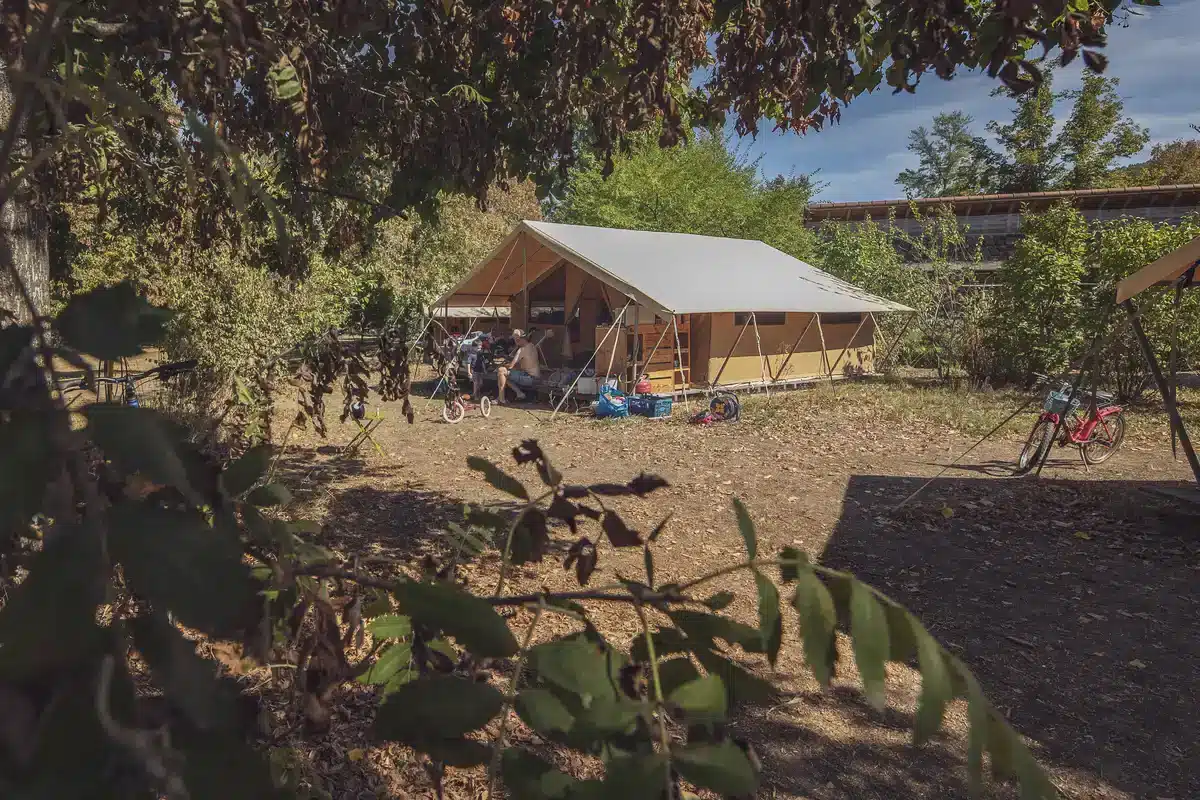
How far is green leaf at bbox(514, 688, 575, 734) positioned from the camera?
0.71 metres

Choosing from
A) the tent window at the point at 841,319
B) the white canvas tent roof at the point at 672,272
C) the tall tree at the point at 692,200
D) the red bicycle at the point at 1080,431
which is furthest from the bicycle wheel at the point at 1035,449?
the tall tree at the point at 692,200

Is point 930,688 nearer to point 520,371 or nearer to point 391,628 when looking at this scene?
point 391,628

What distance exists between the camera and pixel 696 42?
4574mm

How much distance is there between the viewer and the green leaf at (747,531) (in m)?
0.76

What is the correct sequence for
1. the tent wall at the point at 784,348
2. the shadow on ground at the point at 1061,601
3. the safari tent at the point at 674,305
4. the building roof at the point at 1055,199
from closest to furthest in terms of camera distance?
the shadow on ground at the point at 1061,601, the safari tent at the point at 674,305, the tent wall at the point at 784,348, the building roof at the point at 1055,199

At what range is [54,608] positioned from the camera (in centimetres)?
45

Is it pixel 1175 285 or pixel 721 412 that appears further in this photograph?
pixel 721 412

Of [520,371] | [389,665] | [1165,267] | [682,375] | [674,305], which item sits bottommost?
[682,375]

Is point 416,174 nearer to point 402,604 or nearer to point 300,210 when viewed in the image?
point 300,210

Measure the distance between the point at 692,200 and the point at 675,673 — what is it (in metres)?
28.3

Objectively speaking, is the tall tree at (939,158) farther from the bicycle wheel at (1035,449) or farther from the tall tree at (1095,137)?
the bicycle wheel at (1035,449)

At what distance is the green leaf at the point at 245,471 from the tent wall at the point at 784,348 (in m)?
15.4

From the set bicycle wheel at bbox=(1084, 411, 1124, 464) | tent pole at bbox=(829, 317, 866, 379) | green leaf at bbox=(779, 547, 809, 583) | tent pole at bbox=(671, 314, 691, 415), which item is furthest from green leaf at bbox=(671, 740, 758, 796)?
tent pole at bbox=(829, 317, 866, 379)

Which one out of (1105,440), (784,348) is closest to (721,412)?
(784,348)
